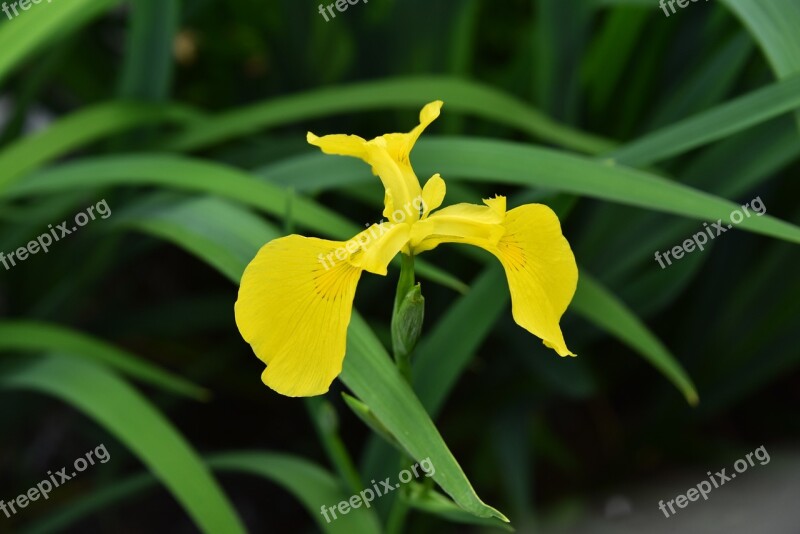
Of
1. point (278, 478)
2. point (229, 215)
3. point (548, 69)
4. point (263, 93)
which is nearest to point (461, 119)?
point (548, 69)

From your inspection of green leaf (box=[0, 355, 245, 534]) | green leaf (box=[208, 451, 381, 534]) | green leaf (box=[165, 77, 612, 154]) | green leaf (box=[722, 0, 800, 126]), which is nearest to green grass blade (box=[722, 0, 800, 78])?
green leaf (box=[722, 0, 800, 126])

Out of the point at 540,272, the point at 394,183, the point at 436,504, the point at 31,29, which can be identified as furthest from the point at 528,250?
the point at 31,29

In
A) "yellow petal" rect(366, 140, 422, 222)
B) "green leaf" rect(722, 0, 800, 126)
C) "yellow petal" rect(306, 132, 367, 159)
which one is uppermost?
"green leaf" rect(722, 0, 800, 126)

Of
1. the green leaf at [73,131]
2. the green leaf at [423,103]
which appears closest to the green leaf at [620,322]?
the green leaf at [423,103]

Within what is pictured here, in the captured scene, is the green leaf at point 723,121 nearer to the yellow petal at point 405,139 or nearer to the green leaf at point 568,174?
the green leaf at point 568,174

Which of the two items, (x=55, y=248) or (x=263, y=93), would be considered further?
(x=263, y=93)

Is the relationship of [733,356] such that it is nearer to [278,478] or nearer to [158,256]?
[278,478]

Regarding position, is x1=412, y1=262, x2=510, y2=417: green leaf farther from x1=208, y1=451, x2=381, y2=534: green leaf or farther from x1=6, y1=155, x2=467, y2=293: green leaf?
x1=208, y1=451, x2=381, y2=534: green leaf

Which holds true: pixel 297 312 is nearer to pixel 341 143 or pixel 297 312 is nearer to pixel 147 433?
pixel 341 143
